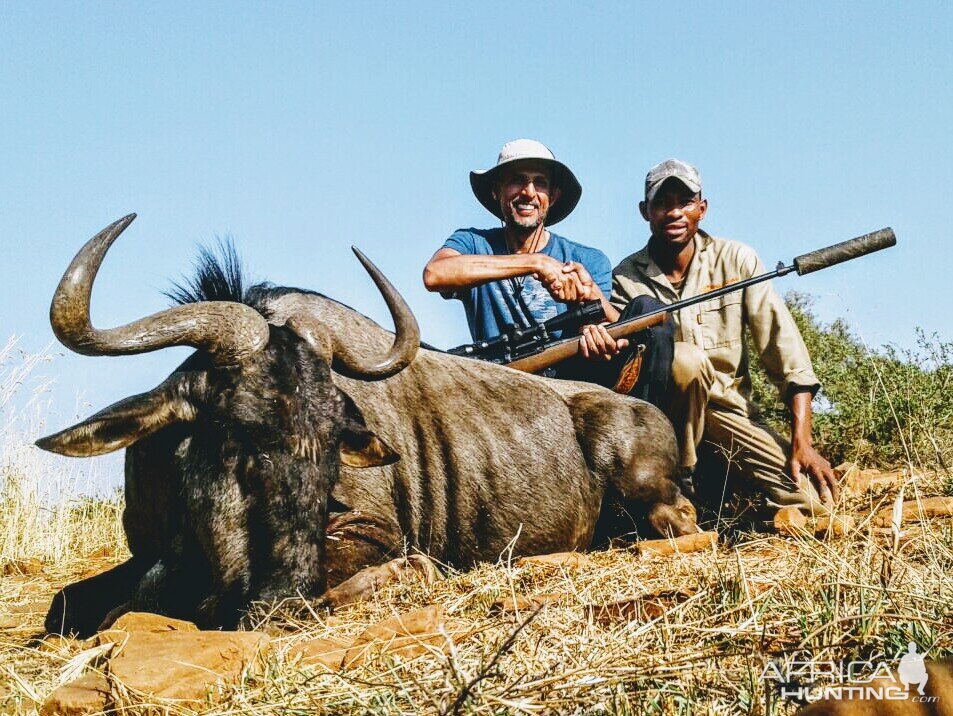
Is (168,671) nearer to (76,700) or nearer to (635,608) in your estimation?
(76,700)

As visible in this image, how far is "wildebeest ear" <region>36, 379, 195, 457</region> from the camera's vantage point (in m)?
3.61

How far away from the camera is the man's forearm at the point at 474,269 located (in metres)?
6.16

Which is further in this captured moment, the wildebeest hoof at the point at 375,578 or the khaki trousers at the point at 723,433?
the khaki trousers at the point at 723,433

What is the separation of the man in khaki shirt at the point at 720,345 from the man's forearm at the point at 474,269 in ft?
2.60

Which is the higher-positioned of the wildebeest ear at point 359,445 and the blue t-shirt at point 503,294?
the blue t-shirt at point 503,294

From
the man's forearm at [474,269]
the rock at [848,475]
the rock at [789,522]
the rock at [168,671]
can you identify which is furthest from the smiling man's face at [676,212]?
the rock at [168,671]

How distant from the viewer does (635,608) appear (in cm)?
274

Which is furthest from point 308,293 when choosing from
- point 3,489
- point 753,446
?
point 3,489

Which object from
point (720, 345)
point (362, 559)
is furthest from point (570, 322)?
point (362, 559)

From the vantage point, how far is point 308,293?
4988 millimetres

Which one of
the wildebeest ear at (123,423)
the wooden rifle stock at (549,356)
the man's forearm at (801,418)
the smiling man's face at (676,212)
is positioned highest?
the smiling man's face at (676,212)

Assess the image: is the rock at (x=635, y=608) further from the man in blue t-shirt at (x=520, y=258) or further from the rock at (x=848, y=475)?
the man in blue t-shirt at (x=520, y=258)

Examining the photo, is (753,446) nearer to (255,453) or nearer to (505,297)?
(505,297)

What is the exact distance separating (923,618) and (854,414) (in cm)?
663
